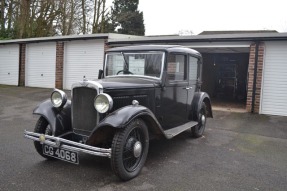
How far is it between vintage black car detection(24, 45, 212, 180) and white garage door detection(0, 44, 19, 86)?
12.6 meters

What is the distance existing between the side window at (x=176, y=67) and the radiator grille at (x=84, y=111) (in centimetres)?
150

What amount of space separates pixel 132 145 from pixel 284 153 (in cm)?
308

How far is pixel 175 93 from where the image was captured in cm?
516

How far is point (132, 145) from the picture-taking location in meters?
3.86

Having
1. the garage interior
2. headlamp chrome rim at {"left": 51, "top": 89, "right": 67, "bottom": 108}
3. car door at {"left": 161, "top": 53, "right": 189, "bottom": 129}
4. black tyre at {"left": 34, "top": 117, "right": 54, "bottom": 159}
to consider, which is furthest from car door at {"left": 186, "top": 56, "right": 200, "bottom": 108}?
the garage interior

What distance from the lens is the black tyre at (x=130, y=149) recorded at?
355 centimetres

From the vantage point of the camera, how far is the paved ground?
3637 millimetres

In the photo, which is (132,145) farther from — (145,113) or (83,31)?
(83,31)

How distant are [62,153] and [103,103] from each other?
82 cm

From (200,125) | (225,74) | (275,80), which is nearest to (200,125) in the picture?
(200,125)

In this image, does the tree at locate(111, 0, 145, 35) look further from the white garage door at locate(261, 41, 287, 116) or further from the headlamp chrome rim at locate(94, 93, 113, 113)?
the headlamp chrome rim at locate(94, 93, 113, 113)

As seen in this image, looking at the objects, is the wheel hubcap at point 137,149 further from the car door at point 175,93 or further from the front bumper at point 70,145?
the car door at point 175,93

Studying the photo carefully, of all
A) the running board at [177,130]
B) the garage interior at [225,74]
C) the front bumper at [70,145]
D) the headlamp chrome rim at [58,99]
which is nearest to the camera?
the front bumper at [70,145]

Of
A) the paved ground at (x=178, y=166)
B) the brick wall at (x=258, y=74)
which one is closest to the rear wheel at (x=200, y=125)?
the paved ground at (x=178, y=166)
